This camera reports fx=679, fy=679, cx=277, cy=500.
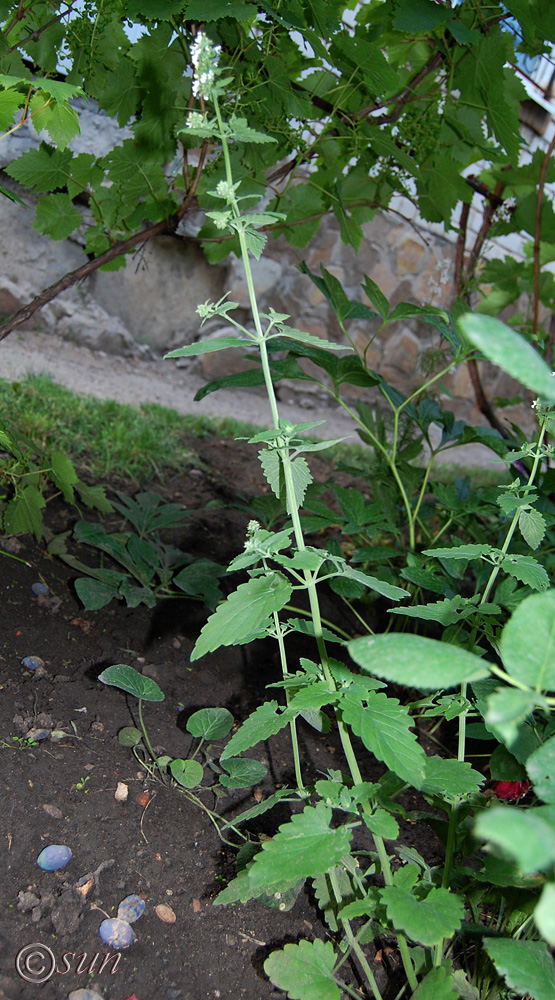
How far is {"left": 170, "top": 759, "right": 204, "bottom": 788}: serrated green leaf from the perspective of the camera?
39.1 inches

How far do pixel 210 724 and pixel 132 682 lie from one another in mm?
143

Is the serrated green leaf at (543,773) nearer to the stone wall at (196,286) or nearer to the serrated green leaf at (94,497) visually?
the serrated green leaf at (94,497)

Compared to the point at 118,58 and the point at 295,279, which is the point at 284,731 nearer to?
the point at 118,58

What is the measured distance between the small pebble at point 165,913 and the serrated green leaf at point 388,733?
0.41 m

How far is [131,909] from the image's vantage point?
32.5 inches

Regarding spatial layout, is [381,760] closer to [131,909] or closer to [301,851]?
[301,851]

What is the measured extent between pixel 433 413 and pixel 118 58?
1.02 metres

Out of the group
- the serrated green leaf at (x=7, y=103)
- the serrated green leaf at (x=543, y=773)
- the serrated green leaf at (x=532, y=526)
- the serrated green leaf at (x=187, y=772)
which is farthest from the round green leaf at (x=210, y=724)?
the serrated green leaf at (x=7, y=103)

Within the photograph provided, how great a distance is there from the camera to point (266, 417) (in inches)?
145

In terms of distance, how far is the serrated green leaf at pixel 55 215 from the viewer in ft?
5.17

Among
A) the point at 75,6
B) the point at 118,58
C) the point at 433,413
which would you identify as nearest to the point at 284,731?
the point at 433,413

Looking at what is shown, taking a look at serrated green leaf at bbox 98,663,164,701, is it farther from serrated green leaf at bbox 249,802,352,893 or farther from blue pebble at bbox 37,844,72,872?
serrated green leaf at bbox 249,802,352,893

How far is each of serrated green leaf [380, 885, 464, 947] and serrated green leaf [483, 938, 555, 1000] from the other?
4cm

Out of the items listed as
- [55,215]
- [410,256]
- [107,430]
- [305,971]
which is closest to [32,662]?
[305,971]
